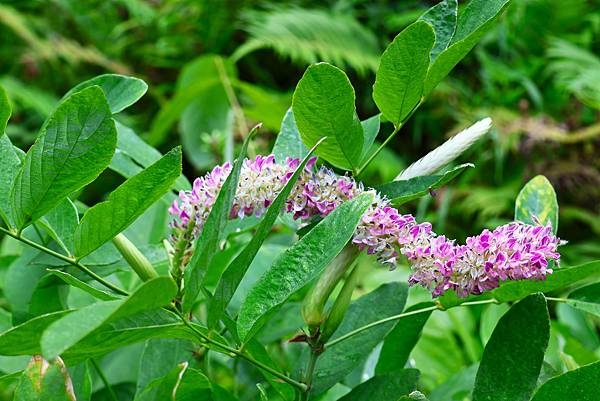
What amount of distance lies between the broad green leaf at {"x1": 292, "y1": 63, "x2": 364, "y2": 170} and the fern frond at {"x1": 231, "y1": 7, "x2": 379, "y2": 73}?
1.59m

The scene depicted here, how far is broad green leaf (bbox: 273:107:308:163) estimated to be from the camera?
319mm

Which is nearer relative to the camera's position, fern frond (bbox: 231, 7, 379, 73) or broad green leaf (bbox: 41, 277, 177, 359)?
broad green leaf (bbox: 41, 277, 177, 359)

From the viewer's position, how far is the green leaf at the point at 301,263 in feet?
0.74

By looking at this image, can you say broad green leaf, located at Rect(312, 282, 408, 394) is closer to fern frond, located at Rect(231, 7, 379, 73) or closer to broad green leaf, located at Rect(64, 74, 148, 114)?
broad green leaf, located at Rect(64, 74, 148, 114)

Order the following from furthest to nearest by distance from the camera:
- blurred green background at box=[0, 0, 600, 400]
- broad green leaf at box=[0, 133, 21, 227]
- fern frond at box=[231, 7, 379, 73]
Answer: fern frond at box=[231, 7, 379, 73] → blurred green background at box=[0, 0, 600, 400] → broad green leaf at box=[0, 133, 21, 227]

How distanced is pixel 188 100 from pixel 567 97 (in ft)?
3.67

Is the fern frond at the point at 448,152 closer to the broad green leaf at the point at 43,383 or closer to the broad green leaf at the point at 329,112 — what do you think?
the broad green leaf at the point at 329,112

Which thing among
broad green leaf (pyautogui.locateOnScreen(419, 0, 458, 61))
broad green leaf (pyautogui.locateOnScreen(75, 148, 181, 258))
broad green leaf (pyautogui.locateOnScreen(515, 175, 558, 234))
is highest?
broad green leaf (pyautogui.locateOnScreen(419, 0, 458, 61))

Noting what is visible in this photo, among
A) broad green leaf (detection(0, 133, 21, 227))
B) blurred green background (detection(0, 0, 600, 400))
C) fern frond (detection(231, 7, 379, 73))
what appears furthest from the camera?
fern frond (detection(231, 7, 379, 73))

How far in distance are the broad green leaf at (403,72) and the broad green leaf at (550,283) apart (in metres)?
0.07

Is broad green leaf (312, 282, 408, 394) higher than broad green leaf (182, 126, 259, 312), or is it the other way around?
broad green leaf (182, 126, 259, 312)

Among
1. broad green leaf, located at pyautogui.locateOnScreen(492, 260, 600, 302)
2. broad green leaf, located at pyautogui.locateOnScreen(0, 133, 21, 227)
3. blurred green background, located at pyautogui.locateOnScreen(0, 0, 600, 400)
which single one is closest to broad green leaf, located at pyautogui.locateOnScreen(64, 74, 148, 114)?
broad green leaf, located at pyautogui.locateOnScreen(0, 133, 21, 227)

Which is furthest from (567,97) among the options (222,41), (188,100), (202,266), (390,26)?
(202,266)

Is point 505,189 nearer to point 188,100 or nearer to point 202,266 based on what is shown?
point 188,100
